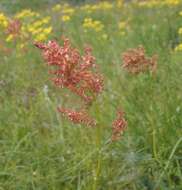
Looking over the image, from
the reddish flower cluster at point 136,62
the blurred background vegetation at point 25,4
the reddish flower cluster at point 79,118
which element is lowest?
the reddish flower cluster at point 79,118

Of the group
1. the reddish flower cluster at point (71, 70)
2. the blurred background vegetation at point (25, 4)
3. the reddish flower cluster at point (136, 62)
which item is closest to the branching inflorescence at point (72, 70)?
the reddish flower cluster at point (71, 70)

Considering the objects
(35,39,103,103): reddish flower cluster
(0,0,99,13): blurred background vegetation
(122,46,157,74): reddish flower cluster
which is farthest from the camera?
(0,0,99,13): blurred background vegetation

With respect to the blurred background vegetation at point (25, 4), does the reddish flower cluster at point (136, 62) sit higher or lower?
lower

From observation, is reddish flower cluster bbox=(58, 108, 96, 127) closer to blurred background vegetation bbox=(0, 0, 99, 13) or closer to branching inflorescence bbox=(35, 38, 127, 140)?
branching inflorescence bbox=(35, 38, 127, 140)

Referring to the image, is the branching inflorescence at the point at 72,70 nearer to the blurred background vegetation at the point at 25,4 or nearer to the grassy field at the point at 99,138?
the grassy field at the point at 99,138

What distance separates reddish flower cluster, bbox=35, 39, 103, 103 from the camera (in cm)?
207

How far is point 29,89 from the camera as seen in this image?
448cm

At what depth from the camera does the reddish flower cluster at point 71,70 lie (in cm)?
207

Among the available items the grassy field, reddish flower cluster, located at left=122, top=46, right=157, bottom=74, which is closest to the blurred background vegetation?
the grassy field

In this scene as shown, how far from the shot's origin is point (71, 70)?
207cm

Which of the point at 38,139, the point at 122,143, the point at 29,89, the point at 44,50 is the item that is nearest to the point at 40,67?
the point at 29,89

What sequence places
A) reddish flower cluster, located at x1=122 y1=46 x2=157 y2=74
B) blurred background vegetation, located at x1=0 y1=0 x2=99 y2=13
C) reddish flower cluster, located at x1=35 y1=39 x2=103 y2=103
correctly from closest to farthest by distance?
1. reddish flower cluster, located at x1=35 y1=39 x2=103 y2=103
2. reddish flower cluster, located at x1=122 y1=46 x2=157 y2=74
3. blurred background vegetation, located at x1=0 y1=0 x2=99 y2=13

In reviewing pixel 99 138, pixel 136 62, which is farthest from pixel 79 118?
pixel 136 62

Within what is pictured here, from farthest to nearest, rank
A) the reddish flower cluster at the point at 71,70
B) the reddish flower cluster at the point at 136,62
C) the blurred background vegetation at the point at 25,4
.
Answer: the blurred background vegetation at the point at 25,4 < the reddish flower cluster at the point at 136,62 < the reddish flower cluster at the point at 71,70
